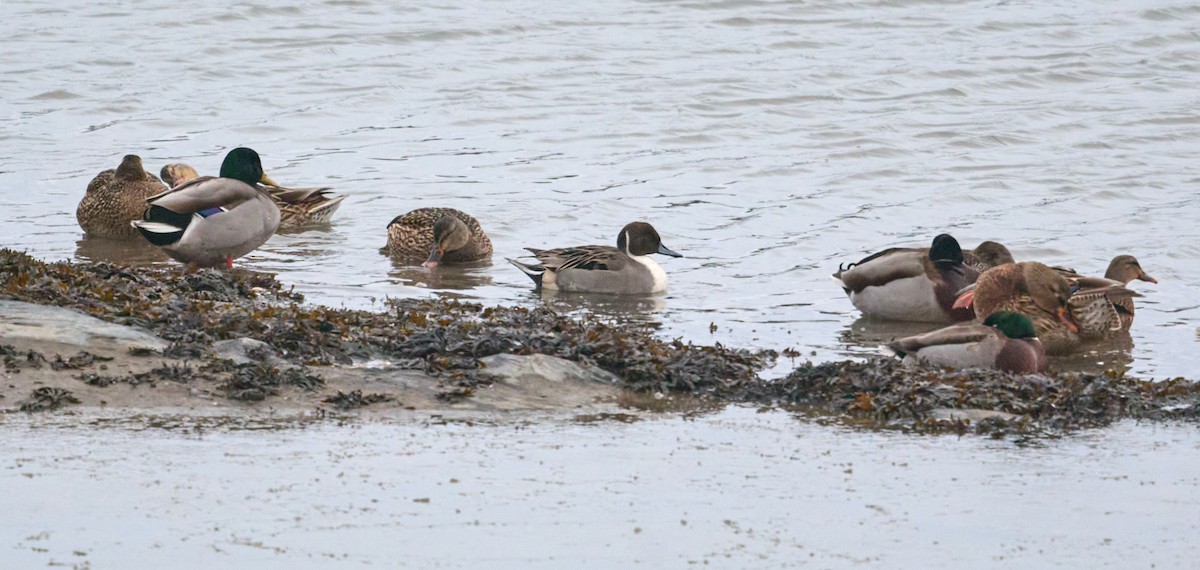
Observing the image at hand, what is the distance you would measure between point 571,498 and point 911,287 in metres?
6.10

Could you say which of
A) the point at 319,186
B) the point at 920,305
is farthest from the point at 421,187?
the point at 920,305

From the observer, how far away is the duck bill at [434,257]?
12930 mm

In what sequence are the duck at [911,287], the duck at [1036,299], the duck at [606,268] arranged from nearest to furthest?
the duck at [1036,299], the duck at [911,287], the duck at [606,268]

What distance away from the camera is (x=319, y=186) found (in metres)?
16.5

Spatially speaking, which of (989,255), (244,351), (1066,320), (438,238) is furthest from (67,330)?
(989,255)

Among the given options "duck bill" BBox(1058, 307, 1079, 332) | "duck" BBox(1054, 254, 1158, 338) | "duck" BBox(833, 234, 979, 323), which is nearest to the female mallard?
"duck" BBox(833, 234, 979, 323)

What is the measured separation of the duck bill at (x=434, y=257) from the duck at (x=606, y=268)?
3.04 feet

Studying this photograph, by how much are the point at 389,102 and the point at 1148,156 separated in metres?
9.54

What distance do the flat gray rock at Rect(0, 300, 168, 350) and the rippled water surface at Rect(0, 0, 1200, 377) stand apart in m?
3.13

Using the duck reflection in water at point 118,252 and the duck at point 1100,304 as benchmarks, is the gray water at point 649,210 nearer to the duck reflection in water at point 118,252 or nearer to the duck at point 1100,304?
the duck reflection in water at point 118,252

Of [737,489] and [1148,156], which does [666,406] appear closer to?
[737,489]

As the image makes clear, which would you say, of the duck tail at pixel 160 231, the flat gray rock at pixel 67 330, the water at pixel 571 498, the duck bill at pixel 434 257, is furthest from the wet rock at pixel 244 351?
the duck bill at pixel 434 257

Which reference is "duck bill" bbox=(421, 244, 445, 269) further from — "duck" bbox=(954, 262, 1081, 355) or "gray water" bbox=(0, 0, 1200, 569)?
"duck" bbox=(954, 262, 1081, 355)

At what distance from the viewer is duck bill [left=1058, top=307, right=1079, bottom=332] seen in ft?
32.8
